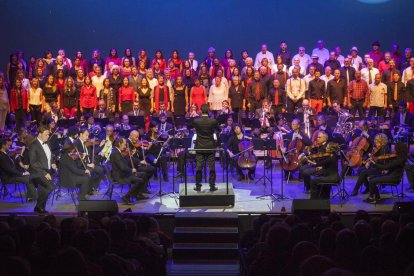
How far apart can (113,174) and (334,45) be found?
1102 cm

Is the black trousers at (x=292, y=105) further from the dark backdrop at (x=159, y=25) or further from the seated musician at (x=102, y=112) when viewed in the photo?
the seated musician at (x=102, y=112)

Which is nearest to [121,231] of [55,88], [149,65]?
[55,88]

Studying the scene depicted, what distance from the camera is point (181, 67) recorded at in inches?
690

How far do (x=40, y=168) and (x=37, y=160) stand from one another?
0.50ft

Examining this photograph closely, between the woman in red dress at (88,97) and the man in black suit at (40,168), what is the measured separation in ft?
18.4

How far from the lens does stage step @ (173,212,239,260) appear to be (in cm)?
907

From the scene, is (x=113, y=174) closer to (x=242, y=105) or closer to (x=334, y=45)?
(x=242, y=105)

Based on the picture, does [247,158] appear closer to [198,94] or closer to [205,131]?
[205,131]

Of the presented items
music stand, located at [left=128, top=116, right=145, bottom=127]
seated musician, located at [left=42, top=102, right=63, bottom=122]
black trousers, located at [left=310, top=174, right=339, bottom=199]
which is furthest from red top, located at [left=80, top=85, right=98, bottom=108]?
black trousers, located at [left=310, top=174, right=339, bottom=199]

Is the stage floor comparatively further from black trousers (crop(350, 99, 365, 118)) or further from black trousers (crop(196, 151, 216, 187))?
black trousers (crop(350, 99, 365, 118))

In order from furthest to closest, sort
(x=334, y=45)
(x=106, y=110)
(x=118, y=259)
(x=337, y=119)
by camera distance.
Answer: (x=334, y=45)
(x=106, y=110)
(x=337, y=119)
(x=118, y=259)

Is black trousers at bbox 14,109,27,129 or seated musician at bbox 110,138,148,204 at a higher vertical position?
black trousers at bbox 14,109,27,129

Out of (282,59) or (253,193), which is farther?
(282,59)

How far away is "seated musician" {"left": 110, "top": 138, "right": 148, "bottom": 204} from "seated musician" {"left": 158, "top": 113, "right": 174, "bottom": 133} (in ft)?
8.18
